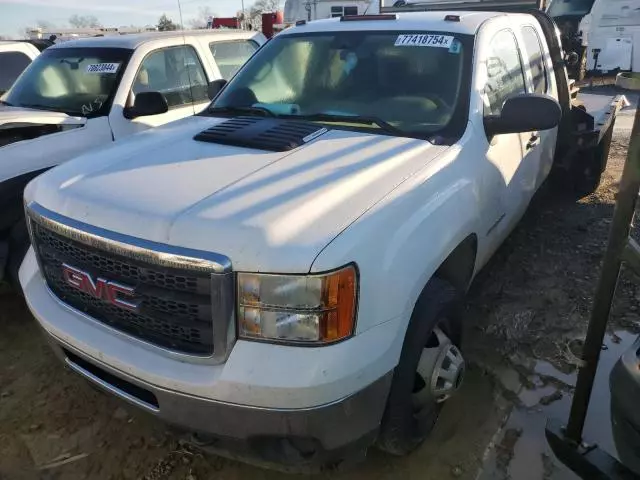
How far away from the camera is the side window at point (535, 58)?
13.7 ft

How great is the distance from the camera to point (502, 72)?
141 inches

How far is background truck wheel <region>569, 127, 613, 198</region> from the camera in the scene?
559 centimetres

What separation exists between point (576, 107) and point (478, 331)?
3.25 metres

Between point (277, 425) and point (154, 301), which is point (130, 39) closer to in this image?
point (154, 301)

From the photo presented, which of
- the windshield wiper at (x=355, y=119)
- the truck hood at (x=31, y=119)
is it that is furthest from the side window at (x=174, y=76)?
the windshield wiper at (x=355, y=119)

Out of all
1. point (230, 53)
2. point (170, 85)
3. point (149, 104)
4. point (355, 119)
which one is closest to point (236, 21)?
point (230, 53)

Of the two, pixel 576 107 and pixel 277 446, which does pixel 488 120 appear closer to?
pixel 277 446

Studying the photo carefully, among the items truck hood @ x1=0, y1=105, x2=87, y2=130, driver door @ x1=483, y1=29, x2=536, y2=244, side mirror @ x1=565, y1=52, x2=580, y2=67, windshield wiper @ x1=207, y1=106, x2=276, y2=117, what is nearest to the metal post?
driver door @ x1=483, y1=29, x2=536, y2=244

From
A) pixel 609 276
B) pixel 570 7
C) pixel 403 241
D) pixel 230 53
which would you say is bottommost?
pixel 609 276

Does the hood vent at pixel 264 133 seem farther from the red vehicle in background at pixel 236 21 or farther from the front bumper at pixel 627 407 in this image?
the red vehicle in background at pixel 236 21

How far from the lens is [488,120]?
310cm

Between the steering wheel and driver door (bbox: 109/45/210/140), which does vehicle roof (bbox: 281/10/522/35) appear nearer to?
the steering wheel

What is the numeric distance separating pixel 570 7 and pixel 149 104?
9.52 meters

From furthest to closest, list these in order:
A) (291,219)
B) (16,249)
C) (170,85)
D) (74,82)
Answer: (170,85) < (74,82) < (16,249) < (291,219)
